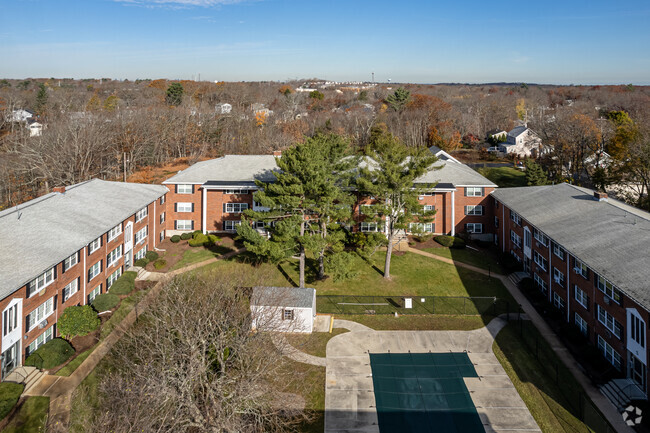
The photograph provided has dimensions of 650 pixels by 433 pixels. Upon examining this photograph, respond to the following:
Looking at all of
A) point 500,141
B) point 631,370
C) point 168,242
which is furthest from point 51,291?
point 500,141

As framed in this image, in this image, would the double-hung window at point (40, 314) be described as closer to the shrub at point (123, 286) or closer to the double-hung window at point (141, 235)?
the shrub at point (123, 286)

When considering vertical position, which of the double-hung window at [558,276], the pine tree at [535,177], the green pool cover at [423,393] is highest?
the pine tree at [535,177]

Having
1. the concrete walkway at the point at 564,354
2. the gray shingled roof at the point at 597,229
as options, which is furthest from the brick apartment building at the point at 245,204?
the concrete walkway at the point at 564,354

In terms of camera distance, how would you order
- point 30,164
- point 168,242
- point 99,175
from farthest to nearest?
point 99,175 < point 30,164 < point 168,242

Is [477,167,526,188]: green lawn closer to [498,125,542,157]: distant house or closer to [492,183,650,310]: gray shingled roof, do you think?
[498,125,542,157]: distant house

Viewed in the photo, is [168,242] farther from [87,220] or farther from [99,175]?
[99,175]

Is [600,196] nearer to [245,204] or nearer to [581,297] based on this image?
[581,297]
